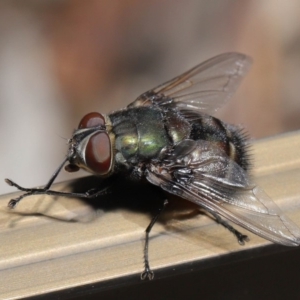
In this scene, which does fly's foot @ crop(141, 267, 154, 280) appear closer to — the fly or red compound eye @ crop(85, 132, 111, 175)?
the fly

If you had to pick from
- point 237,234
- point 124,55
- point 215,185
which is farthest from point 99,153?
point 124,55

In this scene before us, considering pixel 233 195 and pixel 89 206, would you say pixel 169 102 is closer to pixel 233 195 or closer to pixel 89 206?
pixel 233 195

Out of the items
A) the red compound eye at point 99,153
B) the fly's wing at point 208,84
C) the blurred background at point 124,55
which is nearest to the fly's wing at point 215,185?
the red compound eye at point 99,153

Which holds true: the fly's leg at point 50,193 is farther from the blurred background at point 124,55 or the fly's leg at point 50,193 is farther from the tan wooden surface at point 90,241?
the blurred background at point 124,55

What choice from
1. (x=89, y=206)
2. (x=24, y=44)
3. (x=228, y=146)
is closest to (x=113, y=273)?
(x=89, y=206)

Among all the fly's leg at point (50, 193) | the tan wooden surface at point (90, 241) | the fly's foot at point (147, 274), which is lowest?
the fly's foot at point (147, 274)

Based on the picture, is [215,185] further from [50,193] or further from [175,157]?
[50,193]

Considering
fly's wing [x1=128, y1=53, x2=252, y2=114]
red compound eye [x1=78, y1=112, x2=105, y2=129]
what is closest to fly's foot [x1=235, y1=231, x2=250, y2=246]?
red compound eye [x1=78, y1=112, x2=105, y2=129]
